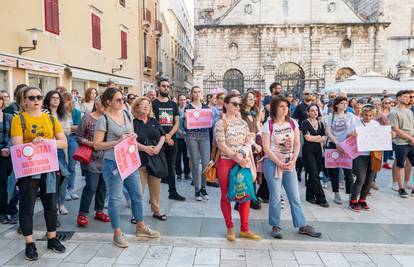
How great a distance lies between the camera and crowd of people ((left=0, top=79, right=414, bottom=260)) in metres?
4.59

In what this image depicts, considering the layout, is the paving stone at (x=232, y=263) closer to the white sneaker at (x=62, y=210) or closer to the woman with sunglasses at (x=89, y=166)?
the woman with sunglasses at (x=89, y=166)

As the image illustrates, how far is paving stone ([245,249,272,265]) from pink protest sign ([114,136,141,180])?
1.82 meters

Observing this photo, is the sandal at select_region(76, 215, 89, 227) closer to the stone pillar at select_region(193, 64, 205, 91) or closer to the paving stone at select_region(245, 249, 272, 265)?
the paving stone at select_region(245, 249, 272, 265)

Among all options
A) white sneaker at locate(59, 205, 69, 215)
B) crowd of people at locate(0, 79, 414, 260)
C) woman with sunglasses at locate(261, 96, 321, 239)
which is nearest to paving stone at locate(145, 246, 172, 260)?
crowd of people at locate(0, 79, 414, 260)

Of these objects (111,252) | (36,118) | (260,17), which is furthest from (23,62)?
(260,17)

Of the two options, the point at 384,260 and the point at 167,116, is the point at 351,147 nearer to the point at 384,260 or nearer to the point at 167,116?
the point at 384,260

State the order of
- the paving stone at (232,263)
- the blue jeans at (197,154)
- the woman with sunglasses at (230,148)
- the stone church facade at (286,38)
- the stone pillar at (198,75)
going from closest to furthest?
the paving stone at (232,263), the woman with sunglasses at (230,148), the blue jeans at (197,154), the stone pillar at (198,75), the stone church facade at (286,38)

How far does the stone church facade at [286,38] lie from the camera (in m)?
30.5

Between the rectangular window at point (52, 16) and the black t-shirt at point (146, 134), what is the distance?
9.69 m

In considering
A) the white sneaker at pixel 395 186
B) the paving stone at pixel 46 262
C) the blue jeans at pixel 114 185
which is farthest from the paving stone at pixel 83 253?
the white sneaker at pixel 395 186

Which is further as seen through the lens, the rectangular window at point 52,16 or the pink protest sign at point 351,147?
the rectangular window at point 52,16

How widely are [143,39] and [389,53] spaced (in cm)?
2286

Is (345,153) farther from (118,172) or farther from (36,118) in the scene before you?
(36,118)

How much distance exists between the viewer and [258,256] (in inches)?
→ 177
